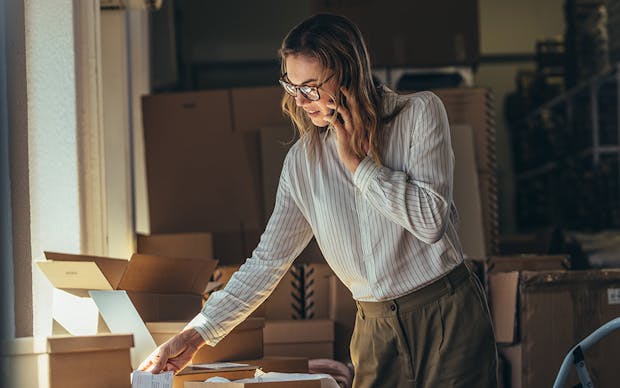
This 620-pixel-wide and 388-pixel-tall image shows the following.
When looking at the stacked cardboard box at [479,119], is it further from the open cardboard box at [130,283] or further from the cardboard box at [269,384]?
the cardboard box at [269,384]

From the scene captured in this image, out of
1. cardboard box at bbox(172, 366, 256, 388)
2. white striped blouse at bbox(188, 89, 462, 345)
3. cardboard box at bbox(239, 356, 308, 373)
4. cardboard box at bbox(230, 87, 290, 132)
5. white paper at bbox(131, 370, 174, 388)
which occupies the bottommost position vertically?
cardboard box at bbox(239, 356, 308, 373)

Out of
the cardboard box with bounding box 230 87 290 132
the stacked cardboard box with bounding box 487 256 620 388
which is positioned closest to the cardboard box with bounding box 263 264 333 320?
the stacked cardboard box with bounding box 487 256 620 388

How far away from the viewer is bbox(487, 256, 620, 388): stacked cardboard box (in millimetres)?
3248

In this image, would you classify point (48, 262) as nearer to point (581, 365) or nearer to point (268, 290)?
point (268, 290)

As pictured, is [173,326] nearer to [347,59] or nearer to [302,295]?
[347,59]

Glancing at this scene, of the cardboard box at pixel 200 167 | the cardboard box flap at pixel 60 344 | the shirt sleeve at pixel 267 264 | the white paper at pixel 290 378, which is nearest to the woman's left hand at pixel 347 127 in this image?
the shirt sleeve at pixel 267 264

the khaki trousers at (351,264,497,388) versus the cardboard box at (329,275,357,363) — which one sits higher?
the khaki trousers at (351,264,497,388)

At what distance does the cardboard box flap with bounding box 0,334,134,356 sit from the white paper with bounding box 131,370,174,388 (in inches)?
6.0

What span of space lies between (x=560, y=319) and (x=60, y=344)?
5.67 ft

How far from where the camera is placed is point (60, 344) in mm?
2223

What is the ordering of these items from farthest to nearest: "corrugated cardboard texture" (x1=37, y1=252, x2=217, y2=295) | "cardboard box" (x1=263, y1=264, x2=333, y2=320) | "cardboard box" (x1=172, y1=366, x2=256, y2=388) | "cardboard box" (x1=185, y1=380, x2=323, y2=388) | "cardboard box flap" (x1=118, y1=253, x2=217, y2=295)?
"cardboard box" (x1=263, y1=264, x2=333, y2=320)
"cardboard box flap" (x1=118, y1=253, x2=217, y2=295)
"corrugated cardboard texture" (x1=37, y1=252, x2=217, y2=295)
"cardboard box" (x1=172, y1=366, x2=256, y2=388)
"cardboard box" (x1=185, y1=380, x2=323, y2=388)

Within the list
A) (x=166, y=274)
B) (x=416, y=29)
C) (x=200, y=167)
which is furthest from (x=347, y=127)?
(x=416, y=29)

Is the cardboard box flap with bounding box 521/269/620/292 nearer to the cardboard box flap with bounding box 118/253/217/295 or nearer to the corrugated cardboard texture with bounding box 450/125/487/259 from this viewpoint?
the corrugated cardboard texture with bounding box 450/125/487/259

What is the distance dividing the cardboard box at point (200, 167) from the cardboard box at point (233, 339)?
173 centimetres
